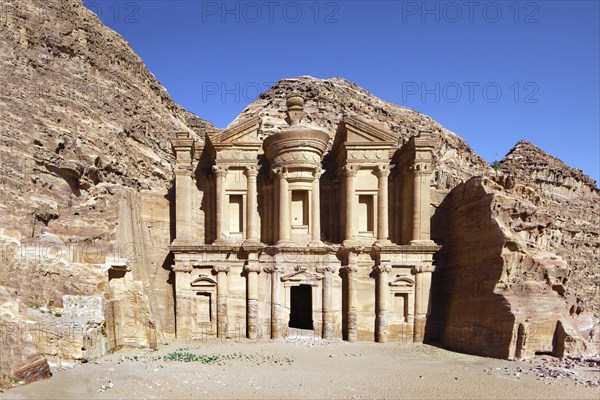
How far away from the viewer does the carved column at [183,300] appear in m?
18.1

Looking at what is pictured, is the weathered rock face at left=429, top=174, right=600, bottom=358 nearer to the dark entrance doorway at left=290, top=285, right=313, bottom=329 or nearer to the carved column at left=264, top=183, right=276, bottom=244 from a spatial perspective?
the dark entrance doorway at left=290, top=285, right=313, bottom=329

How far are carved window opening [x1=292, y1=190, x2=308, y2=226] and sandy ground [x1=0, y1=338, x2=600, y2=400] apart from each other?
720 centimetres

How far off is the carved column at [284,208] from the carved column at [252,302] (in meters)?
2.12

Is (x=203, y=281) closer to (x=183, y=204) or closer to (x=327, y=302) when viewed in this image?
(x=183, y=204)

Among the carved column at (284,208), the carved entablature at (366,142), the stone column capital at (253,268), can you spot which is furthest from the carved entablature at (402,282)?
the stone column capital at (253,268)

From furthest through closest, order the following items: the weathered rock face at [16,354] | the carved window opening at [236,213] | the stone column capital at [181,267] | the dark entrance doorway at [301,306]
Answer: the dark entrance doorway at [301,306] → the carved window opening at [236,213] → the stone column capital at [181,267] → the weathered rock face at [16,354]

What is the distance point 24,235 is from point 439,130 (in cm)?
3274

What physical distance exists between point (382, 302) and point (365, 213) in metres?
5.06

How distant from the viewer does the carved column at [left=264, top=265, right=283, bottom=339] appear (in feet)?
59.2

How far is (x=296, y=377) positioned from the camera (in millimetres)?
12141

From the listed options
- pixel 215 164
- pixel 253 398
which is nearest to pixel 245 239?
pixel 215 164

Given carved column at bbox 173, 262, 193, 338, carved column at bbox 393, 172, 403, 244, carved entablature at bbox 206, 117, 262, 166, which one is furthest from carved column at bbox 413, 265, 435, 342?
carved column at bbox 173, 262, 193, 338

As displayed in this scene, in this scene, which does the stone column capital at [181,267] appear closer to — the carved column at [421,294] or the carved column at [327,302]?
the carved column at [327,302]

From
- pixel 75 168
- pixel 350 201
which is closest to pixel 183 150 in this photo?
pixel 75 168
